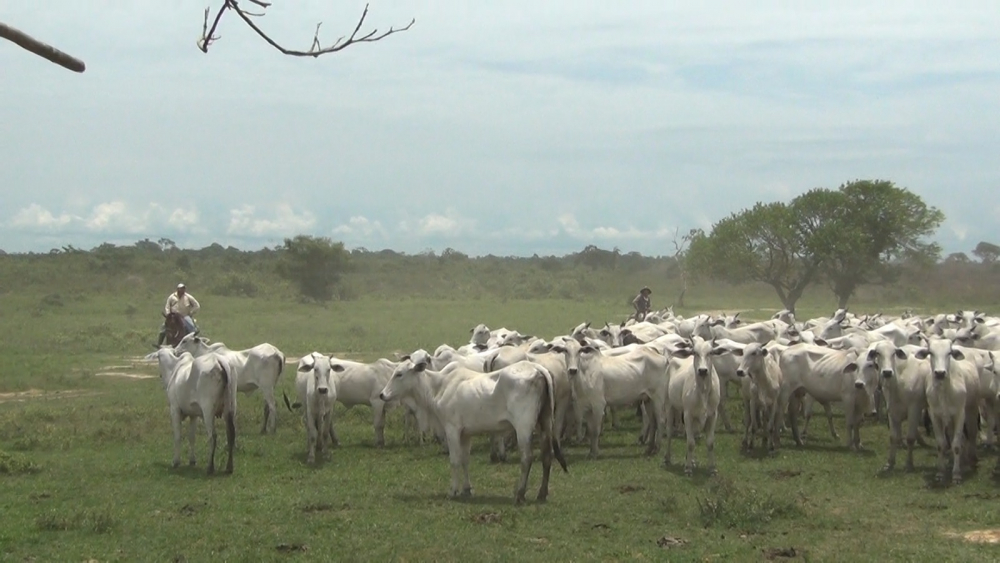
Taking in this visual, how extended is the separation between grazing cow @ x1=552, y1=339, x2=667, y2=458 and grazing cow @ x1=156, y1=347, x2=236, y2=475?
4.98 metres

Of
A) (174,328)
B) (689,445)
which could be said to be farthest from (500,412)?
(174,328)

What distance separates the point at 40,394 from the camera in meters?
22.7

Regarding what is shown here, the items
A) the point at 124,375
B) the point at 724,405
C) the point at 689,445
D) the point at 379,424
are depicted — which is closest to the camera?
the point at 689,445

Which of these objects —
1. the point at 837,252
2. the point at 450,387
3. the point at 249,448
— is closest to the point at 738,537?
the point at 450,387

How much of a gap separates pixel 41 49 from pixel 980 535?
31.1 ft

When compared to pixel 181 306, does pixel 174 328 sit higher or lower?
lower

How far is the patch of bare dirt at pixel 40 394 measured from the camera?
72.0ft

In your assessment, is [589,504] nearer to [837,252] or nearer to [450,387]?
[450,387]

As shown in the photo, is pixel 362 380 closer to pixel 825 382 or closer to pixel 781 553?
pixel 825 382

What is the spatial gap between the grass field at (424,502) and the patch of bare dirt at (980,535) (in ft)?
→ 0.25

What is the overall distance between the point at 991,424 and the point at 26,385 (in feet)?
68.5

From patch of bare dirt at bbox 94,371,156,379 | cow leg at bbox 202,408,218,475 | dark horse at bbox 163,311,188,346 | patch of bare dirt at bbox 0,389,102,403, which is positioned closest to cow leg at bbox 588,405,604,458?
cow leg at bbox 202,408,218,475

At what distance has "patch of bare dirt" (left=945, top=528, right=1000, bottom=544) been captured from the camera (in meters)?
9.63

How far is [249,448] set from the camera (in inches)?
616
